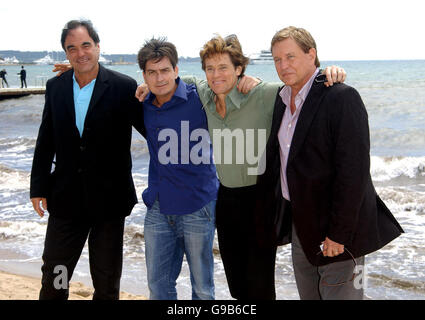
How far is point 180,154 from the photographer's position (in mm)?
2867

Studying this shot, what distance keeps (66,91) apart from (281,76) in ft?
4.88

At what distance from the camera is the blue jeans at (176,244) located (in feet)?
9.52

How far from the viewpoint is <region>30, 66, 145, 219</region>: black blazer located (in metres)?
3.05

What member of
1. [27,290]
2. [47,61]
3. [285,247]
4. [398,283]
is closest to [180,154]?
[27,290]

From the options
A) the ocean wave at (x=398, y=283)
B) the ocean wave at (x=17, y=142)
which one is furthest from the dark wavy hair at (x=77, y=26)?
the ocean wave at (x=17, y=142)

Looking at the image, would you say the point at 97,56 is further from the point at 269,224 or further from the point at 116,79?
the point at 269,224

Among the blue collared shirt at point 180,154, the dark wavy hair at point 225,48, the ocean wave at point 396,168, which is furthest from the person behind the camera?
the ocean wave at point 396,168

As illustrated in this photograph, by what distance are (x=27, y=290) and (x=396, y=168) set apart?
36.7ft

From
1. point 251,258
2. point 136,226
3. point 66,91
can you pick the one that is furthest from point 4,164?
point 251,258

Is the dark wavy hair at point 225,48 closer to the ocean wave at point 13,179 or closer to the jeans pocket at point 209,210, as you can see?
the jeans pocket at point 209,210

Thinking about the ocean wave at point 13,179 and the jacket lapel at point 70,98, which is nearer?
the jacket lapel at point 70,98

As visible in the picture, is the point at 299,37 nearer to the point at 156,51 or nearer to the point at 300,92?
the point at 300,92

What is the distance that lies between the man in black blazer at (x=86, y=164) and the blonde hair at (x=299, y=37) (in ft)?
3.65

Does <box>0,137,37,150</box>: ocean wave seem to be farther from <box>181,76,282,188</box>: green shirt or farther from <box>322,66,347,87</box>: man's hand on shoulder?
<box>322,66,347,87</box>: man's hand on shoulder
